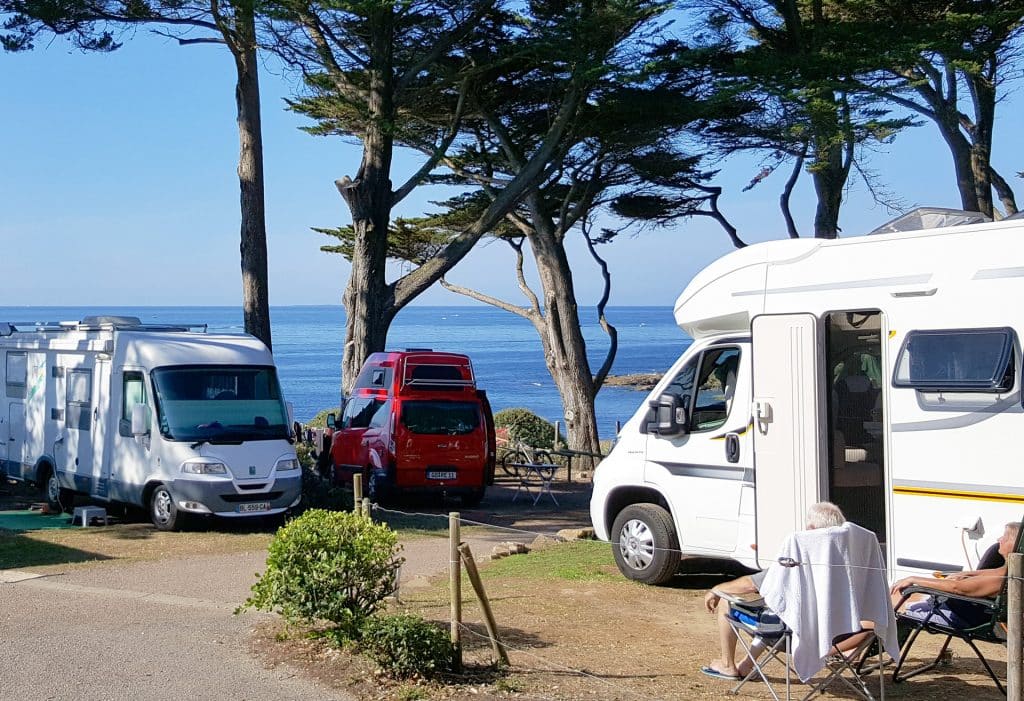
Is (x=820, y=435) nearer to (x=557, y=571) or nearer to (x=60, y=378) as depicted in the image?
(x=557, y=571)

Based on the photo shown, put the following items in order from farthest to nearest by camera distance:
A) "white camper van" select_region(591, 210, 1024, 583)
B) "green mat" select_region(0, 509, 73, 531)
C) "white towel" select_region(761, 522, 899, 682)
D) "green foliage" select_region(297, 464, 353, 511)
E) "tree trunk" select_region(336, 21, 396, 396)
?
"tree trunk" select_region(336, 21, 396, 396) → "green foliage" select_region(297, 464, 353, 511) → "green mat" select_region(0, 509, 73, 531) → "white camper van" select_region(591, 210, 1024, 583) → "white towel" select_region(761, 522, 899, 682)

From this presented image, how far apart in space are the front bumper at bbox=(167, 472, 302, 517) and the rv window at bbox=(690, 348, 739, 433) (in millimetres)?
6222

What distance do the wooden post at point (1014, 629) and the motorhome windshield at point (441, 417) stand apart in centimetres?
1215

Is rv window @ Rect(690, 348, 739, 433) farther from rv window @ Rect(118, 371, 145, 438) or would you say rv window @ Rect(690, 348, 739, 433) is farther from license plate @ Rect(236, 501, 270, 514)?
rv window @ Rect(118, 371, 145, 438)

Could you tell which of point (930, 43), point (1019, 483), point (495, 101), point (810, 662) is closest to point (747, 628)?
point (810, 662)

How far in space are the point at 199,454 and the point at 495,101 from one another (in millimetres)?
11219

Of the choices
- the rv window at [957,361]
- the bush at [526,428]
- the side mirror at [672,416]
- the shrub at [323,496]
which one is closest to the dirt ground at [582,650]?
the side mirror at [672,416]

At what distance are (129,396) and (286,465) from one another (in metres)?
2.13

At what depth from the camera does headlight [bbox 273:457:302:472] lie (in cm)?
1421

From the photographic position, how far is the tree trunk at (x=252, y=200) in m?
19.8

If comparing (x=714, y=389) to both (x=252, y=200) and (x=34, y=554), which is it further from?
(x=252, y=200)

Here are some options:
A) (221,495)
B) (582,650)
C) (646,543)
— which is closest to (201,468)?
(221,495)

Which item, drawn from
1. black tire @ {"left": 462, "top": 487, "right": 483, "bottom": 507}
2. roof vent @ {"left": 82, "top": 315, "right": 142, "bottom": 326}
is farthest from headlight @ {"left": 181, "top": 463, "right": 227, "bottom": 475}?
black tire @ {"left": 462, "top": 487, "right": 483, "bottom": 507}

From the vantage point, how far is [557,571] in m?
10.8
